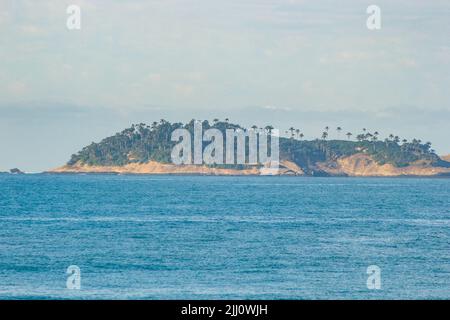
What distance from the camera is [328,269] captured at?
55375mm

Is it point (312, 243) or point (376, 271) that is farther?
point (312, 243)

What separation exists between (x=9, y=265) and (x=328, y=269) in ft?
64.8

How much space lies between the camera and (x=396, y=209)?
4941 inches
